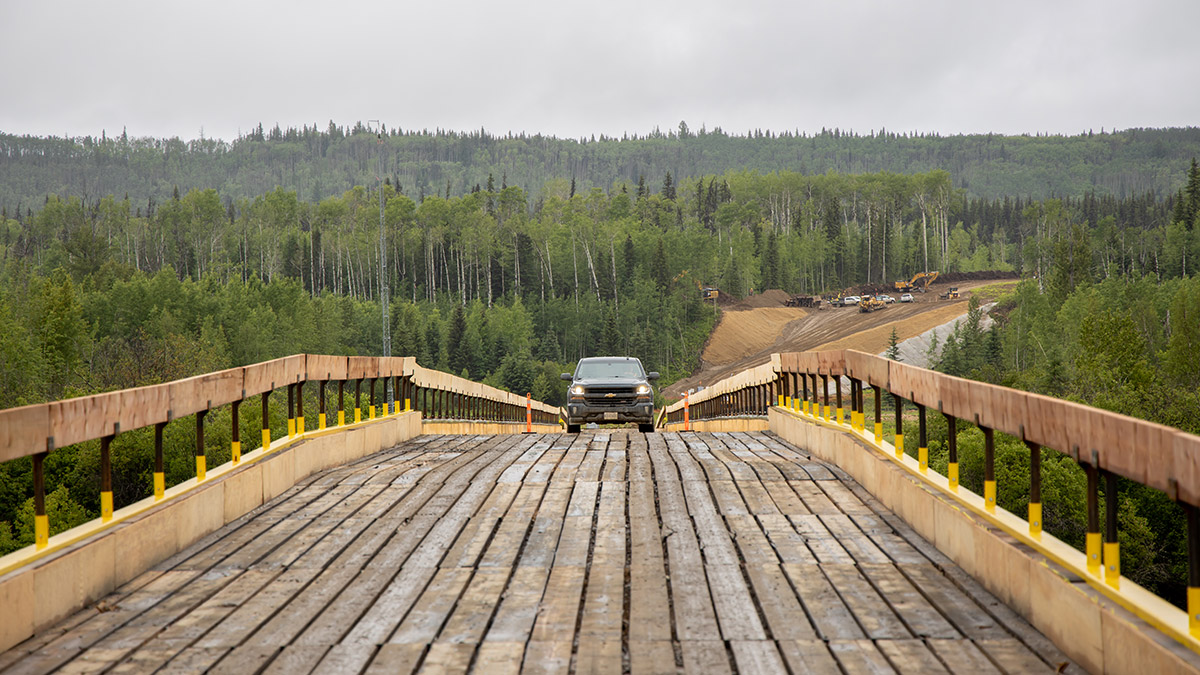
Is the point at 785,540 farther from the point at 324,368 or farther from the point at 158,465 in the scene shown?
the point at 324,368

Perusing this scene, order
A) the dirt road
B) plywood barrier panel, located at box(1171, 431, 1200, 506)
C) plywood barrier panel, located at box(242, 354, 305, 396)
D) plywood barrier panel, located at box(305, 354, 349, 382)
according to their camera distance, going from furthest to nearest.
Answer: the dirt road
plywood barrier panel, located at box(305, 354, 349, 382)
plywood barrier panel, located at box(242, 354, 305, 396)
plywood barrier panel, located at box(1171, 431, 1200, 506)

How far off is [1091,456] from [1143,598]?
2.09 ft

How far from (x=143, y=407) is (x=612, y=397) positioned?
48.1 ft

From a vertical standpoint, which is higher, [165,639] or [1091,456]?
[1091,456]

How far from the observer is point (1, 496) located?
44094mm

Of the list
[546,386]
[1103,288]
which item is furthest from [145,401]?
[1103,288]

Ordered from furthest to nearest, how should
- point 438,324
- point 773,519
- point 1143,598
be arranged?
point 438,324, point 773,519, point 1143,598

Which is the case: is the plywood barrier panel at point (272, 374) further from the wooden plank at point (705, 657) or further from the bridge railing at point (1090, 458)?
the bridge railing at point (1090, 458)

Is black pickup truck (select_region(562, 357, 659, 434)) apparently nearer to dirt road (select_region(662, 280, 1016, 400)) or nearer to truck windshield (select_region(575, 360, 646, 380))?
truck windshield (select_region(575, 360, 646, 380))

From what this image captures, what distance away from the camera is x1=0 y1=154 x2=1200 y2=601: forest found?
175 feet

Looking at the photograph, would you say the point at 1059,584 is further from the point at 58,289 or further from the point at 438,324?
the point at 438,324

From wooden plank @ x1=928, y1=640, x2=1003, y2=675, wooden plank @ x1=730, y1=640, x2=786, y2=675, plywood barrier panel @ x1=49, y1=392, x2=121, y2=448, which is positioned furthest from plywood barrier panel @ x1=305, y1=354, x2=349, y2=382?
wooden plank @ x1=928, y1=640, x2=1003, y2=675

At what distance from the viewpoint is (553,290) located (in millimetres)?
144500

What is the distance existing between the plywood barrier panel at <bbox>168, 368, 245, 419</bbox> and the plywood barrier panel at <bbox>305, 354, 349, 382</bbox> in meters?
2.49
